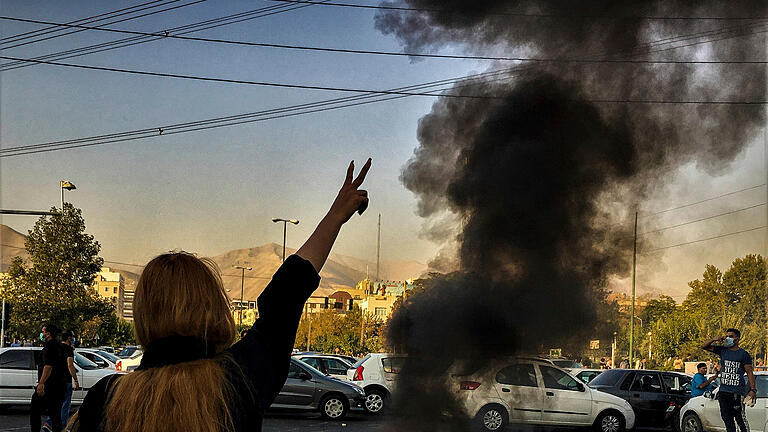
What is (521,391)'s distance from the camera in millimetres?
12883

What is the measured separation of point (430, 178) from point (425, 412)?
304 centimetres

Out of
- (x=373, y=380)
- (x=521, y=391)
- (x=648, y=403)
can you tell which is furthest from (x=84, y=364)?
(x=648, y=403)

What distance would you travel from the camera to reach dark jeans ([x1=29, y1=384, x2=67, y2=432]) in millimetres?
11969

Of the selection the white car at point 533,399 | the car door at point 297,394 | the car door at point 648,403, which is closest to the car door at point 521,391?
the white car at point 533,399

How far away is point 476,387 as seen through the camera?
34.3 ft

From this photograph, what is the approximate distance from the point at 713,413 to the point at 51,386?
460 inches

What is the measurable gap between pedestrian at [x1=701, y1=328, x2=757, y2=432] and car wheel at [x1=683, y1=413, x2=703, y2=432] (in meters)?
2.93

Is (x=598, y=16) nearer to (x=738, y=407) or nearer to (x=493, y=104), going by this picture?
(x=493, y=104)

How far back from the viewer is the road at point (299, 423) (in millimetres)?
15109

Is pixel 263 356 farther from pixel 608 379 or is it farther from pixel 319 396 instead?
pixel 608 379

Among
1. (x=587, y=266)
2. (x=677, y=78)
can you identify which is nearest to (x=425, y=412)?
(x=587, y=266)

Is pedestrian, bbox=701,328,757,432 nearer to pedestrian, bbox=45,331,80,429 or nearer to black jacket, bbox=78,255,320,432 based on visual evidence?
pedestrian, bbox=45,331,80,429

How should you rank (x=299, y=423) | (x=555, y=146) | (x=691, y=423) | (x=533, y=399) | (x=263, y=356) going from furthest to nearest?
(x=299, y=423) → (x=691, y=423) → (x=533, y=399) → (x=555, y=146) → (x=263, y=356)

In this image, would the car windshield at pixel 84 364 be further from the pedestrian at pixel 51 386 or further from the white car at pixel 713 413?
the white car at pixel 713 413
